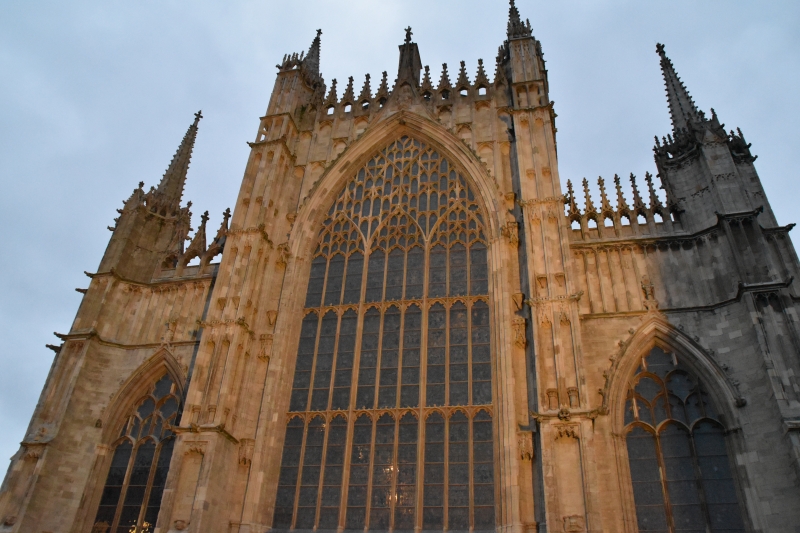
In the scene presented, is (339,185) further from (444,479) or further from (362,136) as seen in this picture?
(444,479)

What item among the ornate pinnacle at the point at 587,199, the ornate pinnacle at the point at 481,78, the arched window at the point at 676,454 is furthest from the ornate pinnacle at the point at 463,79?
the arched window at the point at 676,454

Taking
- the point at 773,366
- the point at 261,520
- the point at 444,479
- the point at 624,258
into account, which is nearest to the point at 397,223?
the point at 624,258

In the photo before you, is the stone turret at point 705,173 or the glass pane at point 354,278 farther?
the glass pane at point 354,278

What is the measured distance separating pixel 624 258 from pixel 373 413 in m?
7.84

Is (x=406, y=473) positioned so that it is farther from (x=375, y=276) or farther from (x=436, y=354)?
(x=375, y=276)

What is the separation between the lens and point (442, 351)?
16.3 m

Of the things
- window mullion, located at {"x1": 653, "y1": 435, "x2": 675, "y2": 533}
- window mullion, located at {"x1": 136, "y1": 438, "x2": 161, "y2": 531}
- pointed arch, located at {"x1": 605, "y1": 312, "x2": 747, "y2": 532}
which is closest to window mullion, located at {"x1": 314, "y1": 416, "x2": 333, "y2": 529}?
window mullion, located at {"x1": 136, "y1": 438, "x2": 161, "y2": 531}

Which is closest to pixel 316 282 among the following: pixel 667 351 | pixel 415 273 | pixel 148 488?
pixel 415 273

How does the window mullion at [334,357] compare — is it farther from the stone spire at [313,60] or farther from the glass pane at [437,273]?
the stone spire at [313,60]

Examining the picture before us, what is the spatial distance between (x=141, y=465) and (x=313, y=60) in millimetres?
17315

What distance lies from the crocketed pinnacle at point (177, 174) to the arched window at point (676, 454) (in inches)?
661

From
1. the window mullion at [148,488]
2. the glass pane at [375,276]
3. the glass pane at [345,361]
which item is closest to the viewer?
the window mullion at [148,488]

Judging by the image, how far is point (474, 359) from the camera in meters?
15.9

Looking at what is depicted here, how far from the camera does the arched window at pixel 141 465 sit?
52.6 ft
